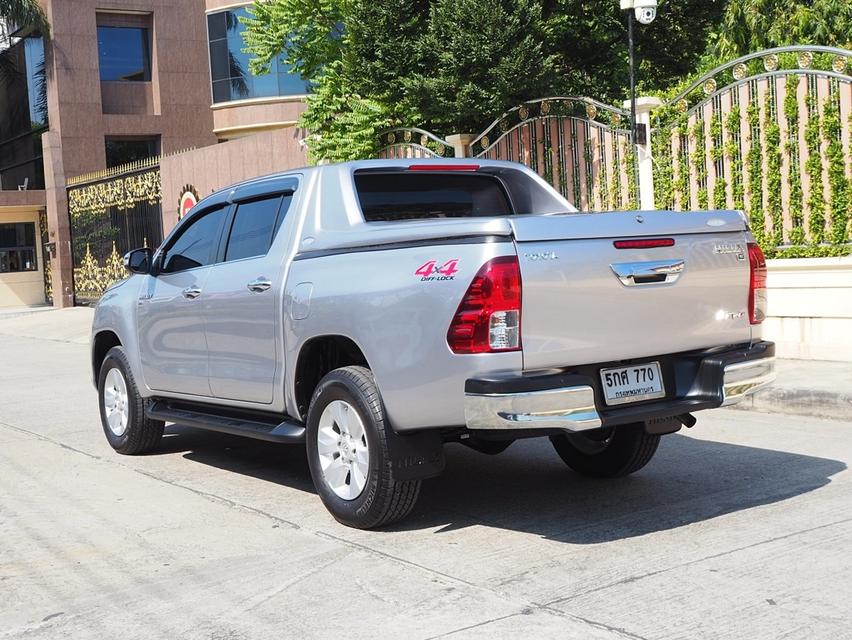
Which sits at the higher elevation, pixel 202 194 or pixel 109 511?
pixel 202 194

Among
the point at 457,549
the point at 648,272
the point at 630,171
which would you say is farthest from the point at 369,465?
the point at 630,171

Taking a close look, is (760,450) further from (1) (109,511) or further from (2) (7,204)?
(2) (7,204)

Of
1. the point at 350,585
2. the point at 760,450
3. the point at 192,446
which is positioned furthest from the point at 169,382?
the point at 760,450

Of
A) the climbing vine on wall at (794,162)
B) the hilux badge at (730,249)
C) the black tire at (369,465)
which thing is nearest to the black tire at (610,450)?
the hilux badge at (730,249)

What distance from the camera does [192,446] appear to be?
871cm

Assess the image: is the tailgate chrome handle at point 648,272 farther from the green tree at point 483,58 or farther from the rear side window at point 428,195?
the green tree at point 483,58

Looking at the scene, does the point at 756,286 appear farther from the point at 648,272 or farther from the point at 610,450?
the point at 610,450

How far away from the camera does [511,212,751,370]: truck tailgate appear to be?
200 inches

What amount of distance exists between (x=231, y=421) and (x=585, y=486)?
2.19 meters

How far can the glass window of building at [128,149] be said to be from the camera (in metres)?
34.1

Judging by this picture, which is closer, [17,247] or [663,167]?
[663,167]

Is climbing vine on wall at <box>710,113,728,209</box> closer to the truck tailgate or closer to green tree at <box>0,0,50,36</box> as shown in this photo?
the truck tailgate

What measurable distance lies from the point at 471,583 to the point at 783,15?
1282 inches

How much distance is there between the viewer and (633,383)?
5.42 metres
